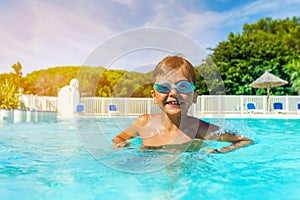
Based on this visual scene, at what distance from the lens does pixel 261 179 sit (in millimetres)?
1879

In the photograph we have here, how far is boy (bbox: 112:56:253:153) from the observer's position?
2.36m

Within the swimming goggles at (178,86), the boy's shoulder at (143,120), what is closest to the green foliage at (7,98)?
the boy's shoulder at (143,120)

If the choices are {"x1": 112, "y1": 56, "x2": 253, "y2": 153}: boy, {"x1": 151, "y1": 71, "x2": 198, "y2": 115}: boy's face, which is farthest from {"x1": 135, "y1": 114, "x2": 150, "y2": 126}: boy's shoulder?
{"x1": 151, "y1": 71, "x2": 198, "y2": 115}: boy's face

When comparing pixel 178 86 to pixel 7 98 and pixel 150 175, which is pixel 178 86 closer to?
pixel 150 175

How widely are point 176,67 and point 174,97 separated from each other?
0.31m

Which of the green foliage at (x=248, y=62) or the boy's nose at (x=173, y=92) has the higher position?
the green foliage at (x=248, y=62)

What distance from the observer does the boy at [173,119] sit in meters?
2.36

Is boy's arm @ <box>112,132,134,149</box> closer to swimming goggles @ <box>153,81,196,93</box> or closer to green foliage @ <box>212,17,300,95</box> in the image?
swimming goggles @ <box>153,81,196,93</box>

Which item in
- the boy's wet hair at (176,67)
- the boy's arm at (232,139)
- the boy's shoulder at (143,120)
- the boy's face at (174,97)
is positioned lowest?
the boy's arm at (232,139)

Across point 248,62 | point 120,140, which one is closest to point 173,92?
point 120,140

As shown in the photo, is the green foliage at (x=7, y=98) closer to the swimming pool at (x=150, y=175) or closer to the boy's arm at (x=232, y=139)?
the swimming pool at (x=150, y=175)

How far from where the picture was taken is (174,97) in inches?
91.4

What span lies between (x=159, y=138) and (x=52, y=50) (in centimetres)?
3590

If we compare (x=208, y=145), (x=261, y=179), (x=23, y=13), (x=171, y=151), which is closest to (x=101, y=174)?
(x=171, y=151)
